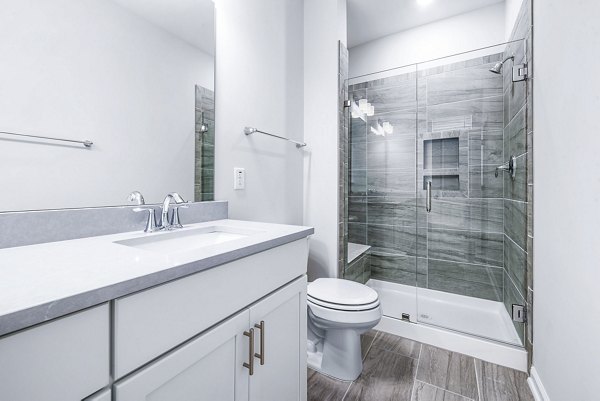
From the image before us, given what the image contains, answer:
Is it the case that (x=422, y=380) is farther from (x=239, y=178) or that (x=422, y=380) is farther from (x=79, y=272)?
(x=79, y=272)

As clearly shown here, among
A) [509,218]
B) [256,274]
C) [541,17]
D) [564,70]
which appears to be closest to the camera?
[256,274]

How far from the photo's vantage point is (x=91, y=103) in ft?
3.07

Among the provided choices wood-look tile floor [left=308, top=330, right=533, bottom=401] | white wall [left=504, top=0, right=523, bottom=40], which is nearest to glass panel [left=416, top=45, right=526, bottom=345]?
white wall [left=504, top=0, right=523, bottom=40]

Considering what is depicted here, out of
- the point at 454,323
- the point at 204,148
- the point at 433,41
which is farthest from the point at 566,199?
the point at 433,41

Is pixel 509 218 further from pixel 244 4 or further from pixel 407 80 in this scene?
pixel 244 4

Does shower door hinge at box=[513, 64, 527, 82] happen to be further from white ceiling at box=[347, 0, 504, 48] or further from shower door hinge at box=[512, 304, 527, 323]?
shower door hinge at box=[512, 304, 527, 323]

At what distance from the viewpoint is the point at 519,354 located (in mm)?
1542

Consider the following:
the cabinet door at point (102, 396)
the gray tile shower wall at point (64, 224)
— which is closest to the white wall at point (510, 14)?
the gray tile shower wall at point (64, 224)

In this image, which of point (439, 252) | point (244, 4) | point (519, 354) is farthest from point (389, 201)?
point (244, 4)

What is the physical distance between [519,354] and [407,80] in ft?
7.05

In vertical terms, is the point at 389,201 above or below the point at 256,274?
above

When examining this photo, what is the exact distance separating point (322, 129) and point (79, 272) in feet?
5.71

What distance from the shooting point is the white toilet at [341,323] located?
1.41m

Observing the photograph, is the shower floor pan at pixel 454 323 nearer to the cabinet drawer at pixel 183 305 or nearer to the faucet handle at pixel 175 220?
the cabinet drawer at pixel 183 305
